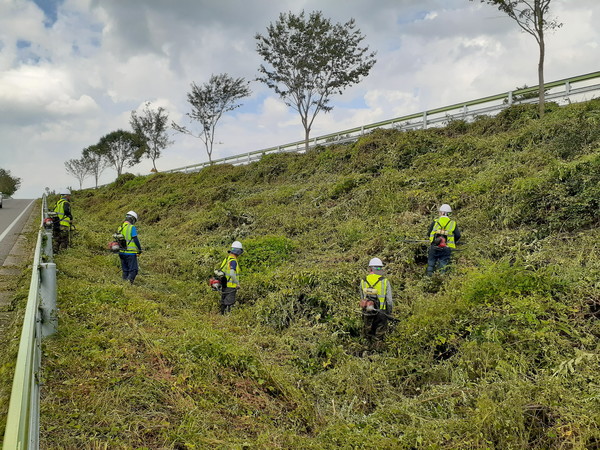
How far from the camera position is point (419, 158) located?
44.0 feet

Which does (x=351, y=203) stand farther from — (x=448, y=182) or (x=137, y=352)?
(x=137, y=352)

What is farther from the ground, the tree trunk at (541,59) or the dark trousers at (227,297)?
the tree trunk at (541,59)

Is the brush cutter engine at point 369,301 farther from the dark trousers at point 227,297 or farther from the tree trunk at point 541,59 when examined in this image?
the tree trunk at point 541,59

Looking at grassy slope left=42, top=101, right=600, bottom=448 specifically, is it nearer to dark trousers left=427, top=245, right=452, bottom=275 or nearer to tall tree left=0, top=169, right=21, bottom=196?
dark trousers left=427, top=245, right=452, bottom=275

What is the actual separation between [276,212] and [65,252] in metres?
6.47

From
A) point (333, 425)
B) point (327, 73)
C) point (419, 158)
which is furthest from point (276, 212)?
point (327, 73)

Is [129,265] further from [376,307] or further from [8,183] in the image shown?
[8,183]

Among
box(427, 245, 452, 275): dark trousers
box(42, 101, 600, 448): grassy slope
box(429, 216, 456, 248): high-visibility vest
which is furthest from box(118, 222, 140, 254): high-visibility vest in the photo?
box(429, 216, 456, 248): high-visibility vest

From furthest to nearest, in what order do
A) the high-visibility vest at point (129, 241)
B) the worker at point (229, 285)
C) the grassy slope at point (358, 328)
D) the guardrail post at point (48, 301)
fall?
the high-visibility vest at point (129, 241), the worker at point (229, 285), the guardrail post at point (48, 301), the grassy slope at point (358, 328)

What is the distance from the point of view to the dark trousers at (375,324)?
6.12m

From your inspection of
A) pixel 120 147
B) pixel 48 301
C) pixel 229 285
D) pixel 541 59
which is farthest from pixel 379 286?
pixel 120 147

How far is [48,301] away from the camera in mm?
4434

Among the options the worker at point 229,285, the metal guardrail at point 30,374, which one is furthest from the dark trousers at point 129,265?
the metal guardrail at point 30,374

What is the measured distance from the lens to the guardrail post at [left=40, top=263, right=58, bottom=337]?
4.31 m
